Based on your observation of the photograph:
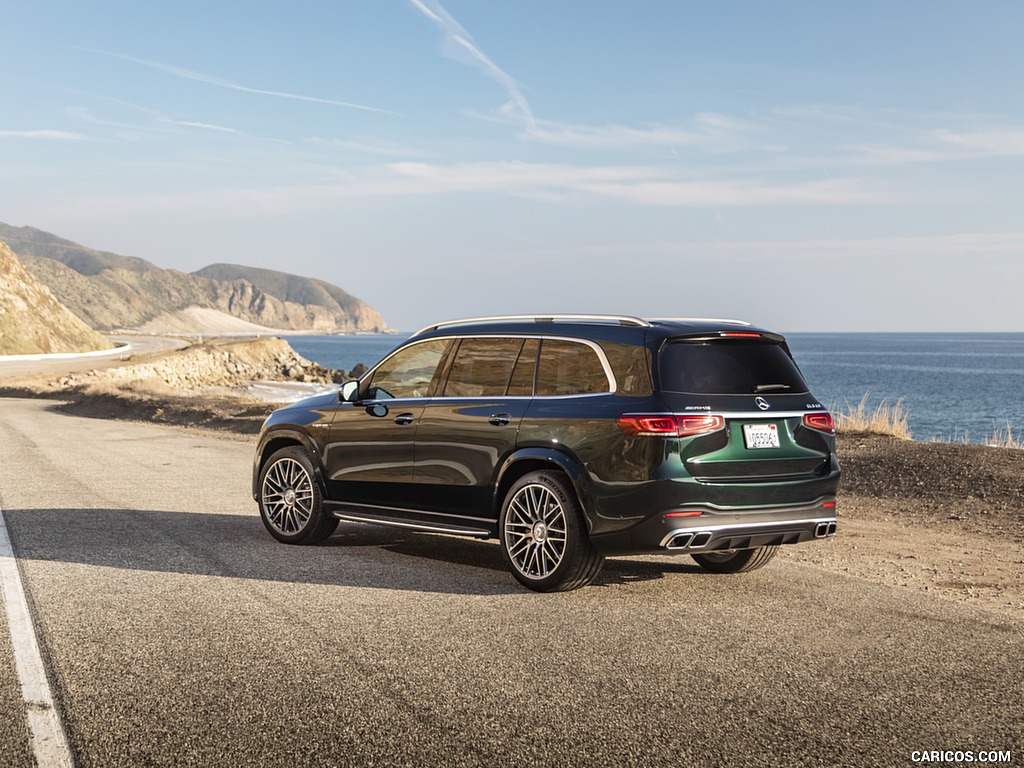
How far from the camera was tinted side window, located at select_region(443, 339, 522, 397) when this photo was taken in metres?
8.13

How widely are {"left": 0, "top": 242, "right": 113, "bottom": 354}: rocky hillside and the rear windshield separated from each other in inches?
3210

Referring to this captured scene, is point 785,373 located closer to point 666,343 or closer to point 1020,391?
point 666,343

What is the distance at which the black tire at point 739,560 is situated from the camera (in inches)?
332

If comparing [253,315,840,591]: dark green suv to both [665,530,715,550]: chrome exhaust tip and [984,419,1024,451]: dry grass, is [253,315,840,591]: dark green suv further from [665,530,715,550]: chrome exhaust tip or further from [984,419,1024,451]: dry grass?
[984,419,1024,451]: dry grass

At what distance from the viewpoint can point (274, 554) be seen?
9086 mm

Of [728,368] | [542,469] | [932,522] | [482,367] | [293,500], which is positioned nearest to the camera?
[728,368]

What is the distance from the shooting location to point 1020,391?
7456 centimetres

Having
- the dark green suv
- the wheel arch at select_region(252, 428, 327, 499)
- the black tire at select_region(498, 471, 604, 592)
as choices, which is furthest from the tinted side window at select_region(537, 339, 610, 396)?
the wheel arch at select_region(252, 428, 327, 499)

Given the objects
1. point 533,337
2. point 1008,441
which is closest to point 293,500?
point 533,337

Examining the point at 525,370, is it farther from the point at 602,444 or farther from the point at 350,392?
the point at 350,392

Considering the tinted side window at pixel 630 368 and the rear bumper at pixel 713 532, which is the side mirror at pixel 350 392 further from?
the rear bumper at pixel 713 532

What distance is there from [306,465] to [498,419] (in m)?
2.33

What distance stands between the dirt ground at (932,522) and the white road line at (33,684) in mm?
5873

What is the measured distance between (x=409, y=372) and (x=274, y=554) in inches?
74.1
